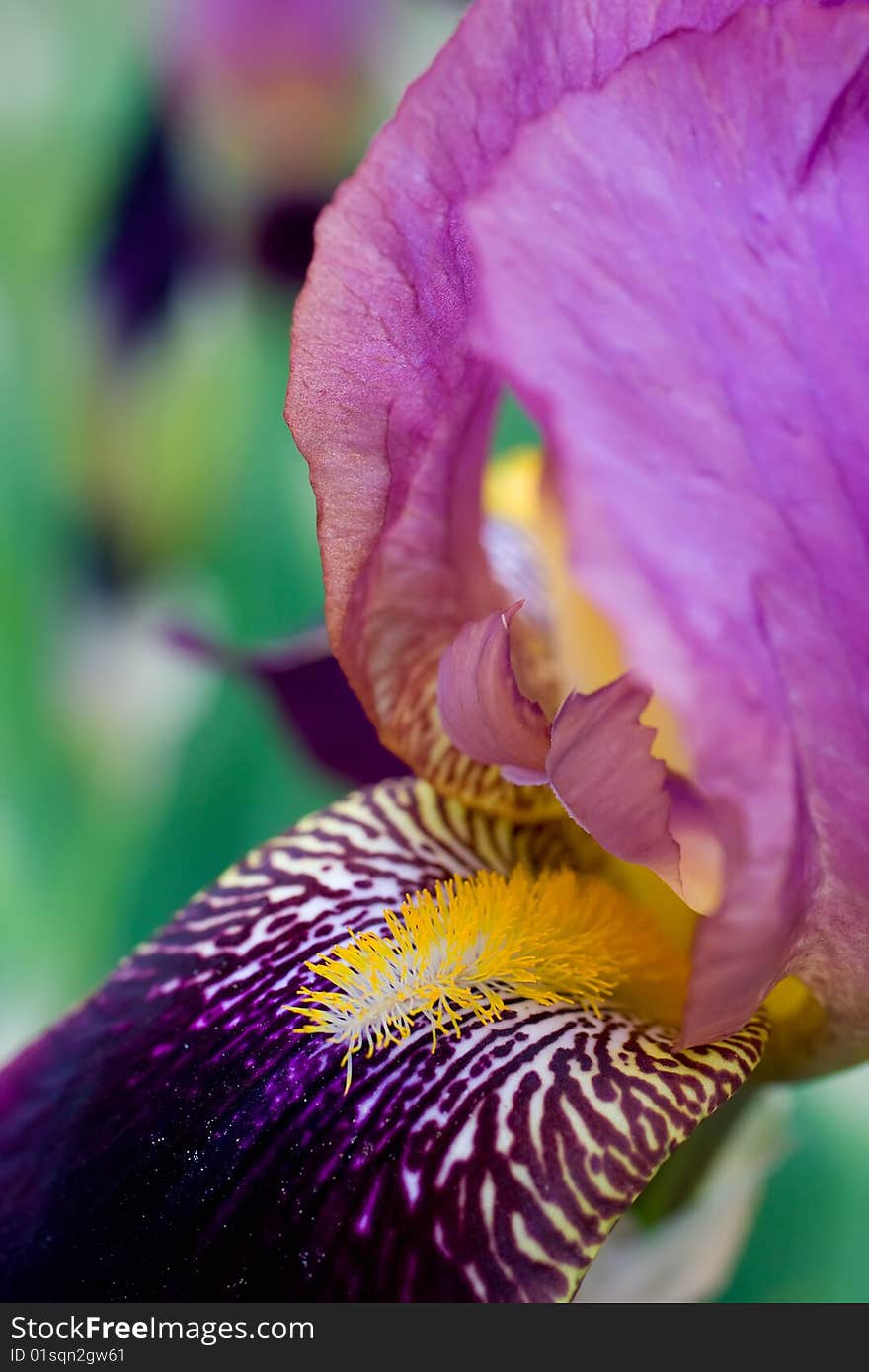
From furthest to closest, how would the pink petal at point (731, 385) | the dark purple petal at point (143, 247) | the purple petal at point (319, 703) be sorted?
the dark purple petal at point (143, 247) < the purple petal at point (319, 703) < the pink petal at point (731, 385)

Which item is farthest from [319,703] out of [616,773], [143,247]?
[616,773]

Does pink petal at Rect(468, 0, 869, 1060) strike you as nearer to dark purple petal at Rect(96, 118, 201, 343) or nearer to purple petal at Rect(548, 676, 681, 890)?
purple petal at Rect(548, 676, 681, 890)

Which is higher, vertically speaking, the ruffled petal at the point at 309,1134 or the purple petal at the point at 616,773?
the purple petal at the point at 616,773

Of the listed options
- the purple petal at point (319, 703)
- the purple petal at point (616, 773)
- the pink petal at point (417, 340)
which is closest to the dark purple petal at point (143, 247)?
Result: the purple petal at point (319, 703)

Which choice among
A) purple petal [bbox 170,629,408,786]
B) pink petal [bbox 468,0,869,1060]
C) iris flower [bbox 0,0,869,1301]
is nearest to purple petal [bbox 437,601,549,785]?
iris flower [bbox 0,0,869,1301]

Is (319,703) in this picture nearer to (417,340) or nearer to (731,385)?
(417,340)

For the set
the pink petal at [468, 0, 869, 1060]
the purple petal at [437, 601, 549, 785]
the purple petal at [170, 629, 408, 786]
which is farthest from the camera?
the purple petal at [170, 629, 408, 786]

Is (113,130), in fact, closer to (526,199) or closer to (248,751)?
(248,751)

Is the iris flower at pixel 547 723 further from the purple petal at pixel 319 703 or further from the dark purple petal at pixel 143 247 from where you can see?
the dark purple petal at pixel 143 247
